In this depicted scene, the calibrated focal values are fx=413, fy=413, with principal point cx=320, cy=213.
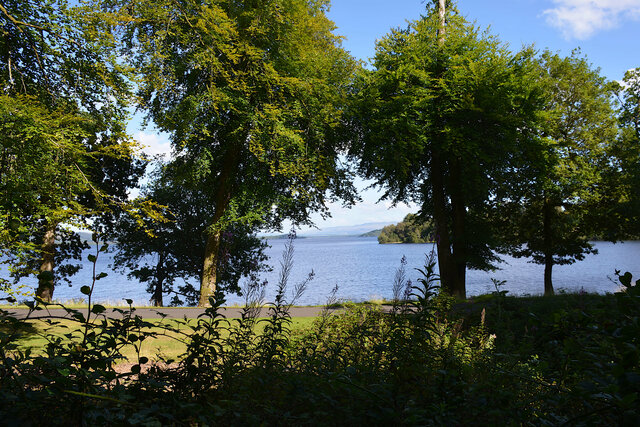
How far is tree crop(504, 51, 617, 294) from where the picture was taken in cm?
2015

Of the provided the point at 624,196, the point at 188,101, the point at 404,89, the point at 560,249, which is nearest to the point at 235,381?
the point at 188,101

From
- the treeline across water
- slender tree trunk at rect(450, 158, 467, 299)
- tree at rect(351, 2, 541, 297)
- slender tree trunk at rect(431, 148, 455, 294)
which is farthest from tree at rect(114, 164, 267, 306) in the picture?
slender tree trunk at rect(450, 158, 467, 299)

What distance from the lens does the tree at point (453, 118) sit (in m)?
16.0

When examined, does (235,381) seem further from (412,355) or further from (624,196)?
(624,196)

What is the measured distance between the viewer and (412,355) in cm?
360

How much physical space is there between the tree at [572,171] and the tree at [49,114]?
1841 cm

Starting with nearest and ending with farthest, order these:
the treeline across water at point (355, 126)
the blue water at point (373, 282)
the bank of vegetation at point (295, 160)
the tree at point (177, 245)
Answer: the bank of vegetation at point (295, 160) → the treeline across water at point (355, 126) → the tree at point (177, 245) → the blue water at point (373, 282)

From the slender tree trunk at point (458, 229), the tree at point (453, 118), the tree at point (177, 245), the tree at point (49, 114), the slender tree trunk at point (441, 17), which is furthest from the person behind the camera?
the tree at point (177, 245)

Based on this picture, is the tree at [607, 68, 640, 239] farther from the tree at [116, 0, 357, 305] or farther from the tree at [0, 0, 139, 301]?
the tree at [0, 0, 139, 301]

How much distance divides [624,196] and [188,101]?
2071cm

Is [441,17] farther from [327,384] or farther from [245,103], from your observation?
[327,384]

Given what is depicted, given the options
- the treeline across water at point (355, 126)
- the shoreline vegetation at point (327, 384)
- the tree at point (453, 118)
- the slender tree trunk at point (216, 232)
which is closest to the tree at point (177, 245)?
the treeline across water at point (355, 126)

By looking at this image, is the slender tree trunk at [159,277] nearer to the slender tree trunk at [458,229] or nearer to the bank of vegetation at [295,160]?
the bank of vegetation at [295,160]

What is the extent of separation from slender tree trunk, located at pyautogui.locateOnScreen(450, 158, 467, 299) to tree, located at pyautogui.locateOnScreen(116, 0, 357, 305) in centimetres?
489
